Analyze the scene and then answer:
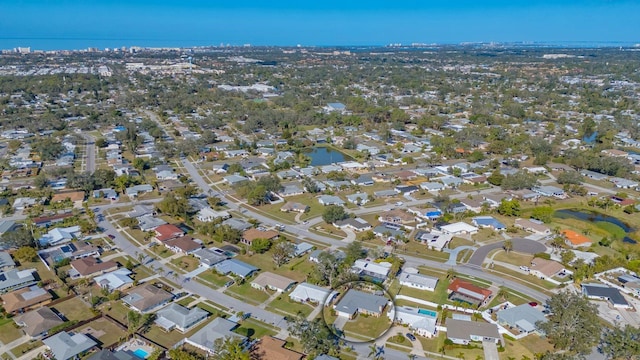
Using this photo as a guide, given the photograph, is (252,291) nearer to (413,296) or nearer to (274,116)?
(413,296)

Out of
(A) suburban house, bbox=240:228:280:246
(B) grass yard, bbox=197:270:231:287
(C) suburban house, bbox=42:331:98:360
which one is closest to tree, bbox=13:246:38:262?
(C) suburban house, bbox=42:331:98:360

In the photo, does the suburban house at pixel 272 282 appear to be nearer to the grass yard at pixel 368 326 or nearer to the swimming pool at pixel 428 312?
the grass yard at pixel 368 326

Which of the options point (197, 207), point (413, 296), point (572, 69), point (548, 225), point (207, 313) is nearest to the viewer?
point (207, 313)

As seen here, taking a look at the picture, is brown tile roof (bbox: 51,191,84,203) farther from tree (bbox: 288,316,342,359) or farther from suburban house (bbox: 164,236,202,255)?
tree (bbox: 288,316,342,359)

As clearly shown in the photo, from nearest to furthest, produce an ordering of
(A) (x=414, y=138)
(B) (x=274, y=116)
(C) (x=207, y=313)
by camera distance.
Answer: (C) (x=207, y=313), (A) (x=414, y=138), (B) (x=274, y=116)

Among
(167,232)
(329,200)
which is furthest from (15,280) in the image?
(329,200)

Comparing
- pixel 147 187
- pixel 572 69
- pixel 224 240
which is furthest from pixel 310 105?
pixel 572 69
